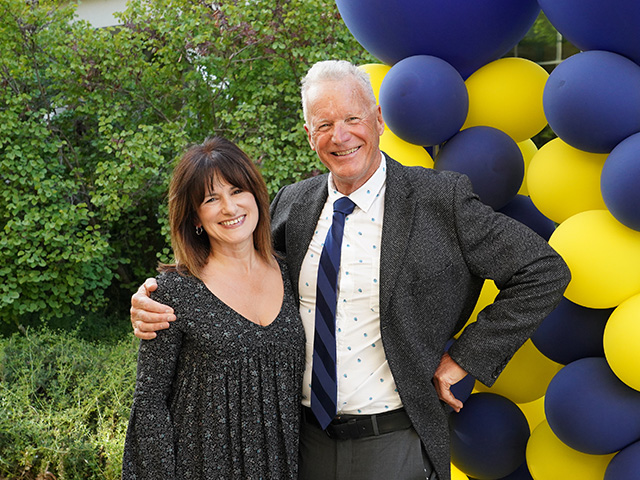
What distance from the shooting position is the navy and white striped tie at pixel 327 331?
72.2 inches

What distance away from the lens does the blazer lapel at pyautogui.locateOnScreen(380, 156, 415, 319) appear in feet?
5.93

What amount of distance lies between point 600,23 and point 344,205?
0.80 metres

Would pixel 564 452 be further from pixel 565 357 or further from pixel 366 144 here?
pixel 366 144

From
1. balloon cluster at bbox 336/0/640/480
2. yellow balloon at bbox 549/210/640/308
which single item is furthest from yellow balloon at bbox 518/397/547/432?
yellow balloon at bbox 549/210/640/308

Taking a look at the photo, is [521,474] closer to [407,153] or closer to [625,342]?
[625,342]

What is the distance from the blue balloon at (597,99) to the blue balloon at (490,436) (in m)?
0.92

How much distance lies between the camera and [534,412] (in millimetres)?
2383

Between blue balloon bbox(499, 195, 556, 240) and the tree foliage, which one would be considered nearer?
blue balloon bbox(499, 195, 556, 240)

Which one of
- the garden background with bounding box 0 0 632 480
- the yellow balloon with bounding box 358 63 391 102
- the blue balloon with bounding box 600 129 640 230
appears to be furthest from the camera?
the garden background with bounding box 0 0 632 480

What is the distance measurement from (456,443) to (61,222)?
3.85 meters

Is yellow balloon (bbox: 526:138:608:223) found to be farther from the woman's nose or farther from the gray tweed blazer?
the woman's nose

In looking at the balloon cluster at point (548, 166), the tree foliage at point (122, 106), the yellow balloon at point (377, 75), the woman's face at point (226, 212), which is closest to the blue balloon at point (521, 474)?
the balloon cluster at point (548, 166)

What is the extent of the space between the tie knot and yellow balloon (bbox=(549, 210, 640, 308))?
59 centimetres

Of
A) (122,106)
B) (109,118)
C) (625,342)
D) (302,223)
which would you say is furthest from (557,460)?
(122,106)
